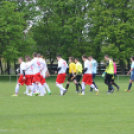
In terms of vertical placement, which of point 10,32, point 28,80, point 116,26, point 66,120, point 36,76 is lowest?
point 66,120

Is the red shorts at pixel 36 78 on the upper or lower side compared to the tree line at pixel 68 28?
lower

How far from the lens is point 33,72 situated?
1881 cm

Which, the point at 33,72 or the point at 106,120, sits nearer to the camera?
the point at 106,120

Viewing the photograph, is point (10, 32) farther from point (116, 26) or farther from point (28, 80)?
point (28, 80)

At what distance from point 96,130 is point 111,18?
132ft

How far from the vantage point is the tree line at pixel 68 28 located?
44.5 meters

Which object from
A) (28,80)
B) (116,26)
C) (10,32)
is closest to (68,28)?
(116,26)

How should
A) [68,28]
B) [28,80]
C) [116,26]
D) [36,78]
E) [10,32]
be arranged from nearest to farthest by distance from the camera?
[36,78], [28,80], [10,32], [116,26], [68,28]

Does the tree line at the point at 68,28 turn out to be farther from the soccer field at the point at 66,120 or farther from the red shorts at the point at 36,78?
the soccer field at the point at 66,120

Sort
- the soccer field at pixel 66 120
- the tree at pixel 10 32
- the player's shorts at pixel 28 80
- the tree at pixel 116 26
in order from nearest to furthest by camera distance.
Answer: the soccer field at pixel 66 120 < the player's shorts at pixel 28 80 < the tree at pixel 10 32 < the tree at pixel 116 26

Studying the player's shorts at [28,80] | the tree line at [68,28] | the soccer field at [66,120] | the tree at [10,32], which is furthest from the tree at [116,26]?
the soccer field at [66,120]

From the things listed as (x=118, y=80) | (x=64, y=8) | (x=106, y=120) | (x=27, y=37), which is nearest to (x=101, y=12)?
(x=64, y=8)

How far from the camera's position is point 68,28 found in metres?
49.7

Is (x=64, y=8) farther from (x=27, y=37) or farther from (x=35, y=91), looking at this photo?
(x=35, y=91)
